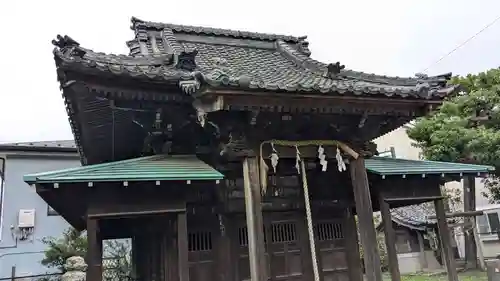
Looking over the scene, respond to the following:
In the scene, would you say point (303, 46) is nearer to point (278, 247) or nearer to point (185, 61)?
point (185, 61)

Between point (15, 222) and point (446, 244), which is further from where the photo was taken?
point (15, 222)

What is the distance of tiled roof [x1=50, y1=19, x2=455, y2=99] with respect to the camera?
4688 mm

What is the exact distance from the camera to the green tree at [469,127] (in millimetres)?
14359

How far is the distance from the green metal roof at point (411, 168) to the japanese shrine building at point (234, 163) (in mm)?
48

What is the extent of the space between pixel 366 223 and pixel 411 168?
1.95 meters

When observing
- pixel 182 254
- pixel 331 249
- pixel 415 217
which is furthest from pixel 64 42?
pixel 415 217

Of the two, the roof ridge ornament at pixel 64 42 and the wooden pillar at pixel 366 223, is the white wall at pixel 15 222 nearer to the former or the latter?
the roof ridge ornament at pixel 64 42

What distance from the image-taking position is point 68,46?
14.8 ft

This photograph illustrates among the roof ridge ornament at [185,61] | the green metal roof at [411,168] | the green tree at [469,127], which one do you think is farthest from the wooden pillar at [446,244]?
the green tree at [469,127]

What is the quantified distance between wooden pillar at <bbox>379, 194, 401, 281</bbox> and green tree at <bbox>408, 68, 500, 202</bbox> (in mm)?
8609

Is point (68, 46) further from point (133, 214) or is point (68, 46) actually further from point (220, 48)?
point (220, 48)

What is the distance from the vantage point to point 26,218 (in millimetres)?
16438

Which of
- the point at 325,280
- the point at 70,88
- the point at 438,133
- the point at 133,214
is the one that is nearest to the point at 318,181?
the point at 325,280

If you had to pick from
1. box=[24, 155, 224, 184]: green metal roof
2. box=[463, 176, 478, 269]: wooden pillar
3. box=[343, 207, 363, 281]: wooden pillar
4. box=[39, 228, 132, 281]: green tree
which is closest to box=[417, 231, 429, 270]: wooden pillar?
box=[463, 176, 478, 269]: wooden pillar
